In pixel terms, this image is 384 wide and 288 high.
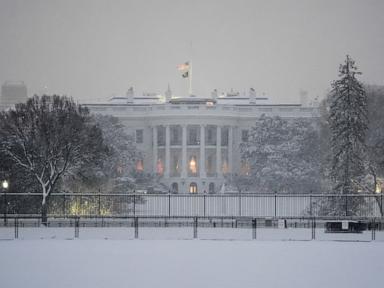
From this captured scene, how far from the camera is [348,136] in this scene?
4941cm

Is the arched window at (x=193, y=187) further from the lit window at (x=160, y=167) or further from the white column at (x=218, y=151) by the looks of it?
the lit window at (x=160, y=167)

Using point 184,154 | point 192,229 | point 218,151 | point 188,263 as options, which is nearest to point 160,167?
point 184,154

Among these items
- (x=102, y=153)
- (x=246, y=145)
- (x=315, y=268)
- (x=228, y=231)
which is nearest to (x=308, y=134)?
(x=246, y=145)

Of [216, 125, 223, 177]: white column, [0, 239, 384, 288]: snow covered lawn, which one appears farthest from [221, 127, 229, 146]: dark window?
[0, 239, 384, 288]: snow covered lawn

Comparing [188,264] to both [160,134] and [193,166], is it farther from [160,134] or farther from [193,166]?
[160,134]

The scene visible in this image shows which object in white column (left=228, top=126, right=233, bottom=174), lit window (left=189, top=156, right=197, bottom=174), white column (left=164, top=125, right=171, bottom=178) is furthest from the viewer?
white column (left=228, top=126, right=233, bottom=174)

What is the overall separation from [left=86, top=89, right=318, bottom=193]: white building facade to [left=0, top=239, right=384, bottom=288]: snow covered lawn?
67.2 m

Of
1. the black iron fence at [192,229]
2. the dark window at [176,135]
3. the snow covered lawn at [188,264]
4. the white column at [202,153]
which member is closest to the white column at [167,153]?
the dark window at [176,135]

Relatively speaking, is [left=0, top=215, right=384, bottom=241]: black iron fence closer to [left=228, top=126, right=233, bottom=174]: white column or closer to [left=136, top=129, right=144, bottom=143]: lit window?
[left=228, top=126, right=233, bottom=174]: white column

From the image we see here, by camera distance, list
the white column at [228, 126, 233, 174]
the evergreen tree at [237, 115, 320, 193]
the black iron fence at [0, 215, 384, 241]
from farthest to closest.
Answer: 1. the white column at [228, 126, 233, 174]
2. the evergreen tree at [237, 115, 320, 193]
3. the black iron fence at [0, 215, 384, 241]

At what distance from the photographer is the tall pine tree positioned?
161 ft

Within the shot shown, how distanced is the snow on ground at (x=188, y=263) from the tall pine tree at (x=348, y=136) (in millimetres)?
17647

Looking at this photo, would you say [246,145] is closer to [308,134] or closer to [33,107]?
[308,134]

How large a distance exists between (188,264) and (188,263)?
25 centimetres
